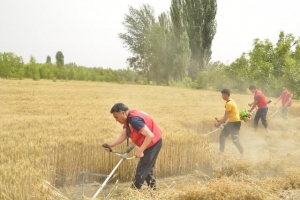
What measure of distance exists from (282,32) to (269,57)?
3194 millimetres

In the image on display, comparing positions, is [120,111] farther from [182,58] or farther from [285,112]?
[182,58]

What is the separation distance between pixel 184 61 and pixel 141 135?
39513 millimetres

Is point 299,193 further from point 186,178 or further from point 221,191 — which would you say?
Answer: point 186,178

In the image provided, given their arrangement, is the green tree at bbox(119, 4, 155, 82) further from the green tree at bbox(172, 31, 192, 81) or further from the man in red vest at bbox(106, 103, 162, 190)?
the man in red vest at bbox(106, 103, 162, 190)

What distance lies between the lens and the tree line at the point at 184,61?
31.8 m

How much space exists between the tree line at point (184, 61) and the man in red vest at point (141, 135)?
26.0 metres

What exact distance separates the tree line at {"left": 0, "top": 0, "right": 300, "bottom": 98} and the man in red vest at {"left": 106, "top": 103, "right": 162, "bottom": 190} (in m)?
26.0

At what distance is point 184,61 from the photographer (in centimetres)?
4366

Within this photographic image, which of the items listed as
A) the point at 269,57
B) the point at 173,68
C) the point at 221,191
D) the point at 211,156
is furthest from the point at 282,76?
the point at 221,191

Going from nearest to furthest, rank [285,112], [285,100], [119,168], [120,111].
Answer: [120,111], [119,168], [285,100], [285,112]

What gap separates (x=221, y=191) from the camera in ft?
16.1

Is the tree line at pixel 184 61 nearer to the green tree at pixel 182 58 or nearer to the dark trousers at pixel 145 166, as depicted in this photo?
the green tree at pixel 182 58

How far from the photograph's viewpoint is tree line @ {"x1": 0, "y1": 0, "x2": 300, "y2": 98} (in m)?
31.8

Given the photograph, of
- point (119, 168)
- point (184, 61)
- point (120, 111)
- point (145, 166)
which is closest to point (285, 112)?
point (119, 168)
